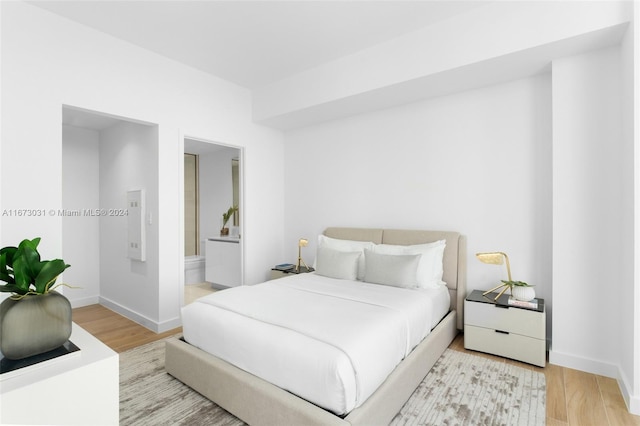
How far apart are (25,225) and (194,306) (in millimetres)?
1467

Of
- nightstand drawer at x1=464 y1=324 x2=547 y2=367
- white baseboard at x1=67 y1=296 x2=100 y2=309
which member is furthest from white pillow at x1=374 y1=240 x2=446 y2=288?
white baseboard at x1=67 y1=296 x2=100 y2=309

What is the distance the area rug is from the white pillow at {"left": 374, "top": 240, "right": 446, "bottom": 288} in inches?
27.0

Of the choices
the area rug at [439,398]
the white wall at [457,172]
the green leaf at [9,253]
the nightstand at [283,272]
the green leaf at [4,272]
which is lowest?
the area rug at [439,398]

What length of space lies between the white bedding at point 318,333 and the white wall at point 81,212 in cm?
296

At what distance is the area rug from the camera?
198cm

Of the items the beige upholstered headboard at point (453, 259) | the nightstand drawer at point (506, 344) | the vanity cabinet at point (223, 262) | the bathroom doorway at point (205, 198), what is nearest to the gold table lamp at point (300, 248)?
the vanity cabinet at point (223, 262)

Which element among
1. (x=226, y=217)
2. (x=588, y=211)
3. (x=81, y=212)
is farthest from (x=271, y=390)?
(x=226, y=217)

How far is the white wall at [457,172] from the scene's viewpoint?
2994 millimetres

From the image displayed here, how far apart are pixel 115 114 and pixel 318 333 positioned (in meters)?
2.80

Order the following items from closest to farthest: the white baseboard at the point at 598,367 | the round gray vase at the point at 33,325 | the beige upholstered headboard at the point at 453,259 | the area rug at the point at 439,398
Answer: the round gray vase at the point at 33,325, the area rug at the point at 439,398, the white baseboard at the point at 598,367, the beige upholstered headboard at the point at 453,259

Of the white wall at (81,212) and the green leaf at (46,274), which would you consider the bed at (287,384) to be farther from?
the white wall at (81,212)

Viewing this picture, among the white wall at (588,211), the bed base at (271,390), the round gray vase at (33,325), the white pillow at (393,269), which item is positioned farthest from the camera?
the white pillow at (393,269)

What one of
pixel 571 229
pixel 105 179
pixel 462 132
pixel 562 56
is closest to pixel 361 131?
pixel 462 132

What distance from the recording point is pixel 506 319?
8.98 feet
